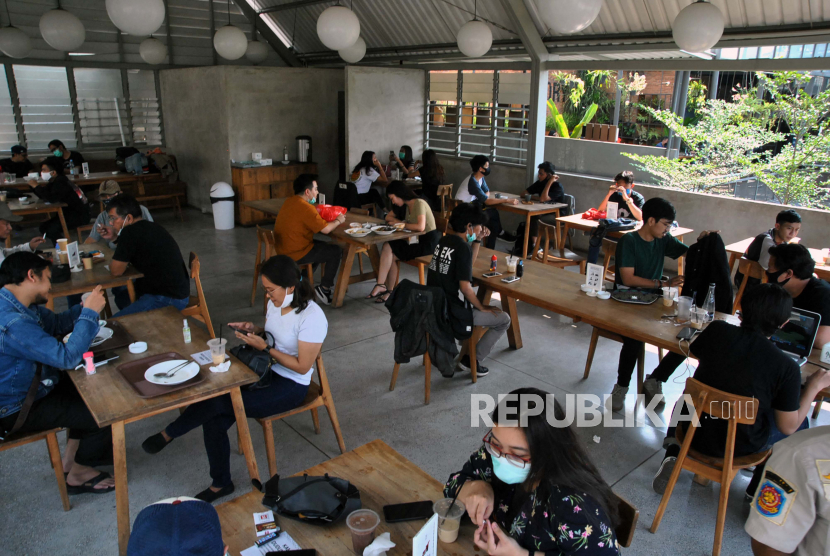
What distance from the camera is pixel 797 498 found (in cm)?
181

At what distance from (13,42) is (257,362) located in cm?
742

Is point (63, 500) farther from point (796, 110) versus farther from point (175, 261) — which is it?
point (796, 110)

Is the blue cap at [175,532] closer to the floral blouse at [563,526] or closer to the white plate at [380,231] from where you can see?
the floral blouse at [563,526]

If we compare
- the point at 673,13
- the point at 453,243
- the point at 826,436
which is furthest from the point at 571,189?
the point at 826,436

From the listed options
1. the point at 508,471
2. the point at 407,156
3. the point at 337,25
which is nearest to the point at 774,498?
the point at 508,471

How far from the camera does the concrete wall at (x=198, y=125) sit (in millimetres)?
9445

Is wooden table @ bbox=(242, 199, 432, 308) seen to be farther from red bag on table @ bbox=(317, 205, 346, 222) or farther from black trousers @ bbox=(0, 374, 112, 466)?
black trousers @ bbox=(0, 374, 112, 466)

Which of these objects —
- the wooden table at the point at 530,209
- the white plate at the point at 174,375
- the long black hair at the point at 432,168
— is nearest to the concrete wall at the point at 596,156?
the long black hair at the point at 432,168

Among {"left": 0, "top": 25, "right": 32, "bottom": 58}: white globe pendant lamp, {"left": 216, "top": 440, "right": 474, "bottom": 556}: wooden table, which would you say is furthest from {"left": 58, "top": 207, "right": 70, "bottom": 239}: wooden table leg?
{"left": 216, "top": 440, "right": 474, "bottom": 556}: wooden table

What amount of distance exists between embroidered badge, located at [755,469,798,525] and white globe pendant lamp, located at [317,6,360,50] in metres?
4.65

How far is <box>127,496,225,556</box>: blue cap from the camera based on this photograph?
1306 millimetres

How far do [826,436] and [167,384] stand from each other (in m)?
2.56

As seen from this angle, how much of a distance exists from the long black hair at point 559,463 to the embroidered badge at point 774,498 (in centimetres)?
50

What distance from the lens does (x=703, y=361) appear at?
2805 millimetres
